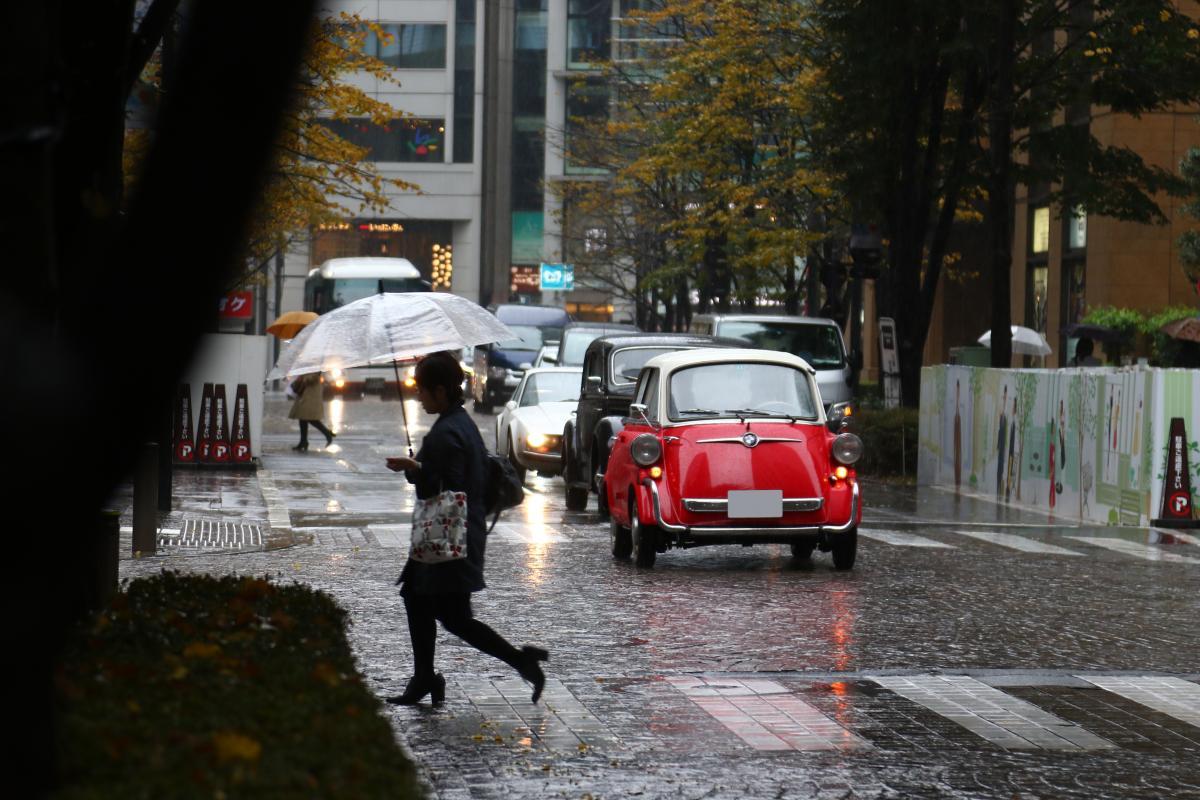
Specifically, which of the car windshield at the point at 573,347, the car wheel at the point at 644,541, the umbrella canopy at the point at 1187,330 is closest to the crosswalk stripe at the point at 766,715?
the car wheel at the point at 644,541

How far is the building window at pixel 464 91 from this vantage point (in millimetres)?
94250

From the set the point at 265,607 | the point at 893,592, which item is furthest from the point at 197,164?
the point at 893,592

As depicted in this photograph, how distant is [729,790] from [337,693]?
2.98 meters

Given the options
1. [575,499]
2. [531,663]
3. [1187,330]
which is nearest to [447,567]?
[531,663]

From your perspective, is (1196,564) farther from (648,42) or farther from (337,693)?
(648,42)

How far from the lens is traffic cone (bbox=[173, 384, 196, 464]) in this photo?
84.8 ft

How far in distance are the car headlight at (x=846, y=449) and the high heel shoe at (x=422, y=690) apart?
6434 millimetres

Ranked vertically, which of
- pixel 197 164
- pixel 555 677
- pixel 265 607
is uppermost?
pixel 197 164

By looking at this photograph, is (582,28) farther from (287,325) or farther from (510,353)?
(287,325)

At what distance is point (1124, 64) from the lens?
1039 inches

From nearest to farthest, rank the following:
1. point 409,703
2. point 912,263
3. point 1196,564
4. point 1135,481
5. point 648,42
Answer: point 409,703 < point 1196,564 < point 1135,481 < point 912,263 < point 648,42

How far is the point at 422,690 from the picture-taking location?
847 centimetres

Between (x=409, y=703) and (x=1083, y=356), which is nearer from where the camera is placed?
(x=409, y=703)

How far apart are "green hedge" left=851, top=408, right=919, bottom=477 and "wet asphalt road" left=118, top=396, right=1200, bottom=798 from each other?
303 inches
